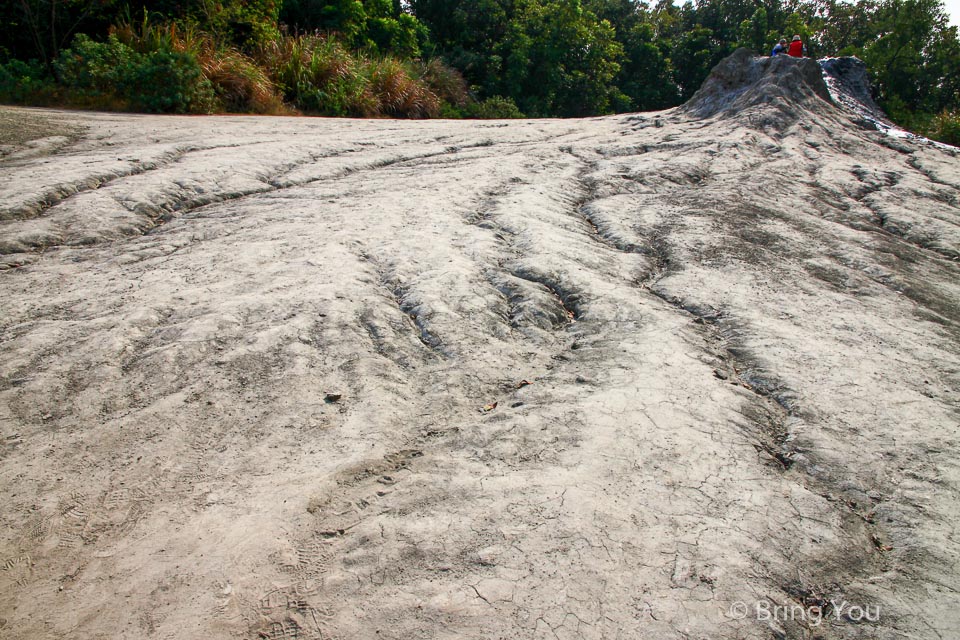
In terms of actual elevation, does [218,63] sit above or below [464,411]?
above

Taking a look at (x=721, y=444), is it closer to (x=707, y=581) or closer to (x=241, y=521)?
(x=707, y=581)

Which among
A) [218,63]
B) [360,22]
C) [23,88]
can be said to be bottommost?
[23,88]

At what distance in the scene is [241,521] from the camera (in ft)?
5.42

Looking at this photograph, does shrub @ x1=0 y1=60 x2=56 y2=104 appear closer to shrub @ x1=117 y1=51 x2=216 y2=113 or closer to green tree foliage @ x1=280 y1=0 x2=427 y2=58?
shrub @ x1=117 y1=51 x2=216 y2=113

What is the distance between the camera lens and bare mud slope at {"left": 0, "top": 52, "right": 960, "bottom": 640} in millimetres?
1471

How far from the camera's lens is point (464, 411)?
2.12 meters

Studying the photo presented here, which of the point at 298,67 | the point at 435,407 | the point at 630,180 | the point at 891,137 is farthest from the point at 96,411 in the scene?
the point at 298,67

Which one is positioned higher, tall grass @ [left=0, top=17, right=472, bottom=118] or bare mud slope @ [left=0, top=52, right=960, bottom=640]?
tall grass @ [left=0, top=17, right=472, bottom=118]

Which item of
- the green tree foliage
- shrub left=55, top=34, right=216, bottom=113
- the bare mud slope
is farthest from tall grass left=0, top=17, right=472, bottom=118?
the bare mud slope

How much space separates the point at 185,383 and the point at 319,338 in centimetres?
47

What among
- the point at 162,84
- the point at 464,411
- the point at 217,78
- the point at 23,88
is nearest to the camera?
the point at 464,411

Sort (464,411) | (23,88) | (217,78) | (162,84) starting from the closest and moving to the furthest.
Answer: (464,411), (23,88), (162,84), (217,78)

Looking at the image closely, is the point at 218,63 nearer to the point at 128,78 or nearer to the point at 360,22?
the point at 128,78

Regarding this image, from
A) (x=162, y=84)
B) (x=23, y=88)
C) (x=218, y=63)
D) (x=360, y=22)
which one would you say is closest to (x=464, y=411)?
(x=162, y=84)
